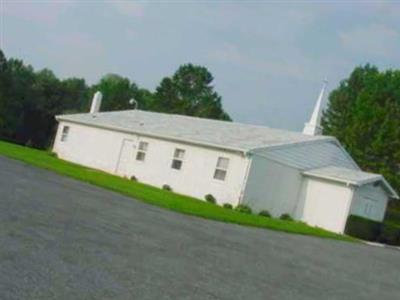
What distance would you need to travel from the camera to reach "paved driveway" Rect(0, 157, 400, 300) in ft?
24.5

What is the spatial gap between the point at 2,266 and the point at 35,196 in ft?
24.0

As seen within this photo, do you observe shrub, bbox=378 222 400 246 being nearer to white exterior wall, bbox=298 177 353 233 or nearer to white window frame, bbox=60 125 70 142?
white exterior wall, bbox=298 177 353 233

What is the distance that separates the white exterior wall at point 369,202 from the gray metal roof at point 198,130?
400cm

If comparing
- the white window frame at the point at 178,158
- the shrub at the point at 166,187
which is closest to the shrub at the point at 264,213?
the white window frame at the point at 178,158

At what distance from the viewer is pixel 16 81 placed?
6184cm

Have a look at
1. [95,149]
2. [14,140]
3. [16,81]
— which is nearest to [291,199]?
[95,149]

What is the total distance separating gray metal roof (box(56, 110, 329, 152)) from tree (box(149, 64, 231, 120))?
39905mm

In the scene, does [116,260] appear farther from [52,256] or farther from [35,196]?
[35,196]

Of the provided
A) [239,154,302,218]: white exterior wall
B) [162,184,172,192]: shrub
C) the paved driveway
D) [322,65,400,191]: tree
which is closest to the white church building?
[239,154,302,218]: white exterior wall

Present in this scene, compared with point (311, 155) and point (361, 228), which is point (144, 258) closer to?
point (361, 228)

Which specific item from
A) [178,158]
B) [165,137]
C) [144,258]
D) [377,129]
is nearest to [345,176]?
[178,158]

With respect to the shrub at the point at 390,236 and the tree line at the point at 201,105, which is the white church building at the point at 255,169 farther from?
the tree line at the point at 201,105

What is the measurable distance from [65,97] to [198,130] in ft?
120

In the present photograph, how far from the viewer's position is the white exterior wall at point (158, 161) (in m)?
28.6
